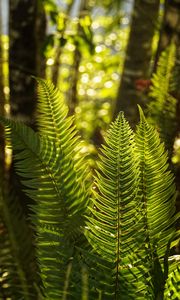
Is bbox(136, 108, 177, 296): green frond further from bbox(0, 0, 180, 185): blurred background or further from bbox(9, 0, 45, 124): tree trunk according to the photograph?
bbox(9, 0, 45, 124): tree trunk

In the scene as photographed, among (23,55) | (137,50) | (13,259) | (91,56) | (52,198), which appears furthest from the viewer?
(137,50)

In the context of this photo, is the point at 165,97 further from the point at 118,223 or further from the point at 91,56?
the point at 91,56

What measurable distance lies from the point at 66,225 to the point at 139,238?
0.60ft

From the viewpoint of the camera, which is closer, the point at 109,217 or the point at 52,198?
the point at 109,217

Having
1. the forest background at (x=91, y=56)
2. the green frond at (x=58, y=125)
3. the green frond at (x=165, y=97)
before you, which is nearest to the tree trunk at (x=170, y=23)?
the forest background at (x=91, y=56)

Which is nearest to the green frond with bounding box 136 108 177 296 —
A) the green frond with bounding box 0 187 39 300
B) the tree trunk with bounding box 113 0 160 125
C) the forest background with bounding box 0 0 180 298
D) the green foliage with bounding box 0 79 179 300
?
the green foliage with bounding box 0 79 179 300

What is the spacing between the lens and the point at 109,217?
45.6 inches

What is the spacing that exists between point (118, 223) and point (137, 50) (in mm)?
3109

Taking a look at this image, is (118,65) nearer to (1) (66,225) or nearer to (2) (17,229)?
(2) (17,229)

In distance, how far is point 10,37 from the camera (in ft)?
10.8

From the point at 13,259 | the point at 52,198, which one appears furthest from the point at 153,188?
the point at 13,259

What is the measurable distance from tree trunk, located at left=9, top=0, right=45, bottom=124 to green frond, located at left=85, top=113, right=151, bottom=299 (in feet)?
6.81

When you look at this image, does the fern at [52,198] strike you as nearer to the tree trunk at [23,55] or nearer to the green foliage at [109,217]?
the green foliage at [109,217]

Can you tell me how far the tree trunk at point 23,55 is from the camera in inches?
127
